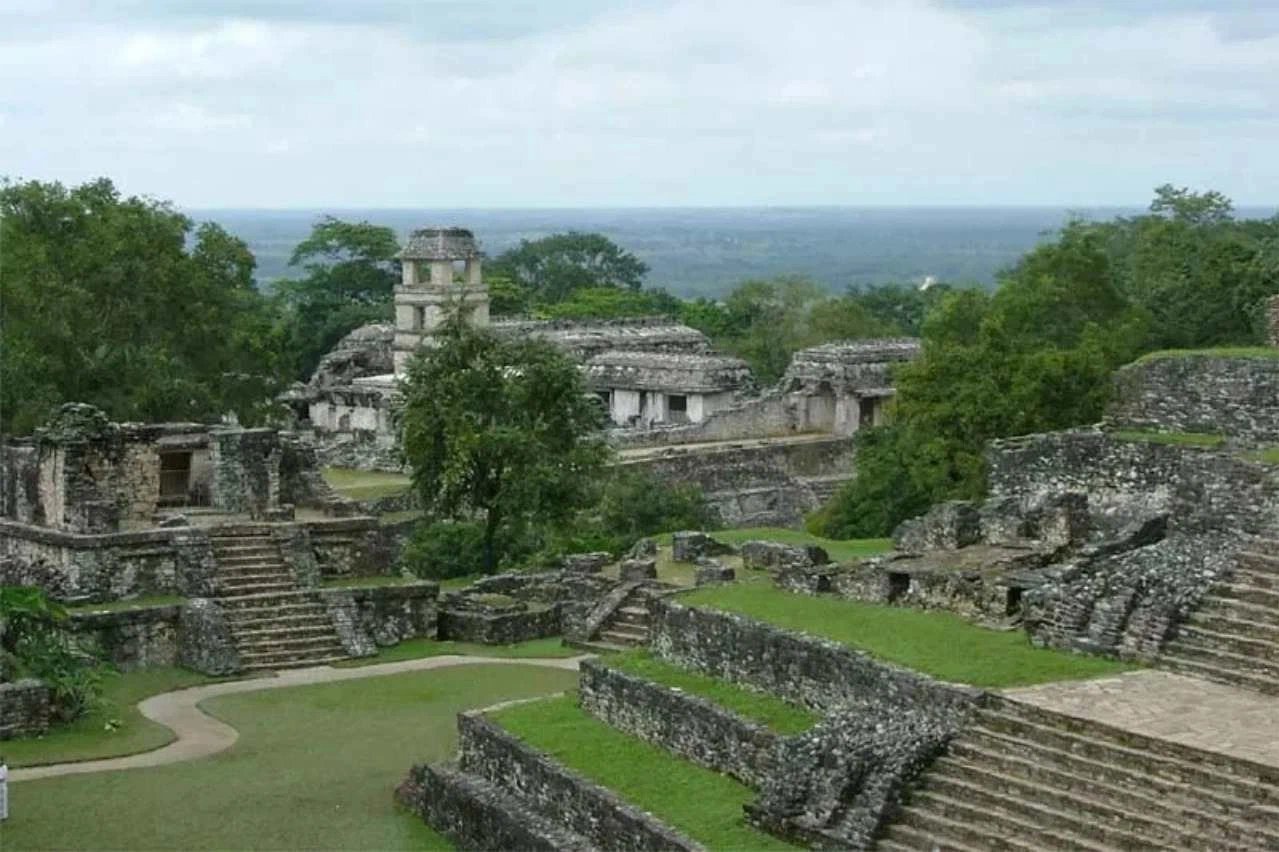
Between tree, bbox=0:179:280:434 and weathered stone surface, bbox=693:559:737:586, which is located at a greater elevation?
tree, bbox=0:179:280:434

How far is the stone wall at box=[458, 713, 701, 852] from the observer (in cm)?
1830

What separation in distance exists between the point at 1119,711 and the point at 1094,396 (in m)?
17.9

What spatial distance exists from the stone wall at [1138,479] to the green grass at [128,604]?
11584mm

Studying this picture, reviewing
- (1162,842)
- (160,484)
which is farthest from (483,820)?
(160,484)

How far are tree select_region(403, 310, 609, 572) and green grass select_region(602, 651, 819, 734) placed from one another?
11.3 meters

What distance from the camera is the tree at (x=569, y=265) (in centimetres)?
10650

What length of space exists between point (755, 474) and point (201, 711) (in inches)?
1038

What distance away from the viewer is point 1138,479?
2391 cm

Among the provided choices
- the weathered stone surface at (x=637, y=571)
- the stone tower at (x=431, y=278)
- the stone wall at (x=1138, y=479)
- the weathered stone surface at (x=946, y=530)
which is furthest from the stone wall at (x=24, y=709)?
the stone tower at (x=431, y=278)

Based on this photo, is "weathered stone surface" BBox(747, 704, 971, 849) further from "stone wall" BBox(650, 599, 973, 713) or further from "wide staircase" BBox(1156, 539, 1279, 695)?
"wide staircase" BBox(1156, 539, 1279, 695)

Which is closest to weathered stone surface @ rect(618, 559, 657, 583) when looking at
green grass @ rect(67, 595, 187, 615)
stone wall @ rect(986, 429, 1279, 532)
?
green grass @ rect(67, 595, 187, 615)

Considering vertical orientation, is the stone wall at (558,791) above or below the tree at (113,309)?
below

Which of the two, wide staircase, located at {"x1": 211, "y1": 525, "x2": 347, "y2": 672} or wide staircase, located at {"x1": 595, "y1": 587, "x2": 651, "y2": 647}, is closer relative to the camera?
wide staircase, located at {"x1": 211, "y1": 525, "x2": 347, "y2": 672}

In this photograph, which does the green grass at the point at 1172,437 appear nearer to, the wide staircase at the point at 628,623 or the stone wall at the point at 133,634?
the wide staircase at the point at 628,623
